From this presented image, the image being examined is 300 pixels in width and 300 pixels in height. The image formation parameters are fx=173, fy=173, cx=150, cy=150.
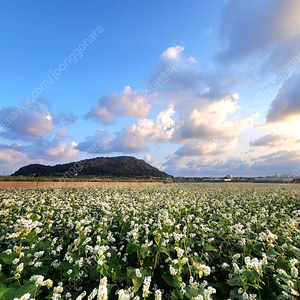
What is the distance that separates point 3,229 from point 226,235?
5979 millimetres

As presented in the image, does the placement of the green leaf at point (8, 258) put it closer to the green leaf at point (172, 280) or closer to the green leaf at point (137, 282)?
the green leaf at point (137, 282)

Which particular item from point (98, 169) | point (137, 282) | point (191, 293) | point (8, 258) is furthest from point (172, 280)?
point (98, 169)

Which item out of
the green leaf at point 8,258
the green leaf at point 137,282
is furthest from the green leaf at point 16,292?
the green leaf at point 137,282

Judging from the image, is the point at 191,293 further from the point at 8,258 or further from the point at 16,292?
the point at 8,258

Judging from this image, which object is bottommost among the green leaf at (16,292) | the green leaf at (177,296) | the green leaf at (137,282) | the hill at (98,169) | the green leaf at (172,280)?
the green leaf at (177,296)

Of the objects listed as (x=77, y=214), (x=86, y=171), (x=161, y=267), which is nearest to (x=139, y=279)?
(x=161, y=267)

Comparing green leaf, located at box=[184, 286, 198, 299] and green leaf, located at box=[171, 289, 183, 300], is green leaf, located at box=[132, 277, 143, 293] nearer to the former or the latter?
green leaf, located at box=[171, 289, 183, 300]

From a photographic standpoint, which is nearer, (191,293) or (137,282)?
(191,293)

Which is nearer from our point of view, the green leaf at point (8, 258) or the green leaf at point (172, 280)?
the green leaf at point (172, 280)

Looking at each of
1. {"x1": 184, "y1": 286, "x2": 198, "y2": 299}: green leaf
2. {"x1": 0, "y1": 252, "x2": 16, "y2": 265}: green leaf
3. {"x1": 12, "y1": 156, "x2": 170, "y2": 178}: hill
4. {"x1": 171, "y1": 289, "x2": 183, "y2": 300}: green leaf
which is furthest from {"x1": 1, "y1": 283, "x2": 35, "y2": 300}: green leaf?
{"x1": 12, "y1": 156, "x2": 170, "y2": 178}: hill

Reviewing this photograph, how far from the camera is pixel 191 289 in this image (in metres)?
2.39

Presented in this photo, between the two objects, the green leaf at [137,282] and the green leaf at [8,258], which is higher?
the green leaf at [8,258]

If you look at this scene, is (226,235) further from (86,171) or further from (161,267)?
(86,171)

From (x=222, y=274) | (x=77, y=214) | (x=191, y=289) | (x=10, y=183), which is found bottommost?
(x=222, y=274)
